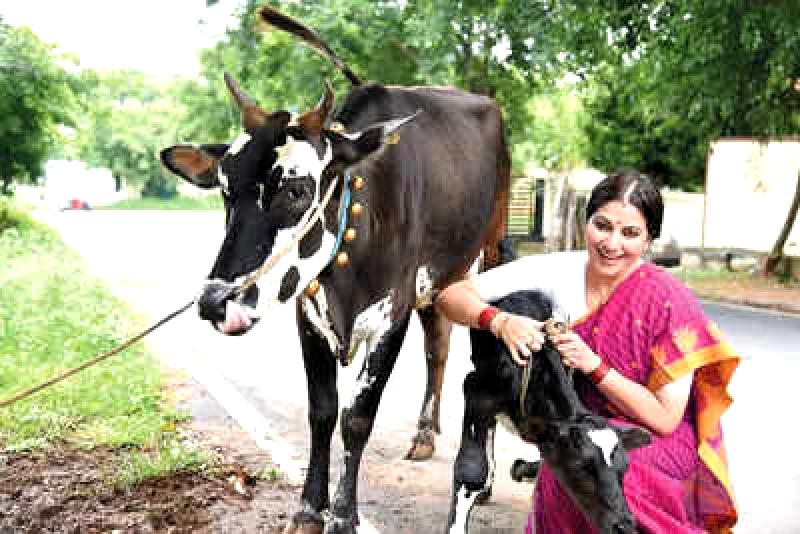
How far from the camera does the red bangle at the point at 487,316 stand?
9.85 feet

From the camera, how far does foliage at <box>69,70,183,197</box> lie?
2199 inches

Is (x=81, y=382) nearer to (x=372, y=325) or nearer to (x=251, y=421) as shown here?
(x=251, y=421)

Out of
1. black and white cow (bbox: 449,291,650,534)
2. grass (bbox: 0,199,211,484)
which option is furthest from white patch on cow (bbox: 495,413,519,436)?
grass (bbox: 0,199,211,484)

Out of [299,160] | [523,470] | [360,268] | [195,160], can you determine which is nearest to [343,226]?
[360,268]

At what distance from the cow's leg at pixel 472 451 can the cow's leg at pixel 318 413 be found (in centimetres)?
92

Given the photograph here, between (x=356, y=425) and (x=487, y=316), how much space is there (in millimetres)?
1080

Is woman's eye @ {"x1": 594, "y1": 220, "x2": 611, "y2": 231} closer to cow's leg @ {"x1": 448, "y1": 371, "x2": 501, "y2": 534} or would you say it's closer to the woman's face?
the woman's face

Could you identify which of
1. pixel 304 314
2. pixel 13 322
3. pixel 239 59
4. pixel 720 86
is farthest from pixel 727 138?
pixel 304 314

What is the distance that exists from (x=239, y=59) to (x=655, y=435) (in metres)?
19.1

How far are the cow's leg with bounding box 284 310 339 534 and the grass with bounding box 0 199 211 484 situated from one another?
1004 mm

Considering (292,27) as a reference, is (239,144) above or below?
below

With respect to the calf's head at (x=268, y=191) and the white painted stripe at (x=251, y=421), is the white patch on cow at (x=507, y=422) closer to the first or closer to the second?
the calf's head at (x=268, y=191)

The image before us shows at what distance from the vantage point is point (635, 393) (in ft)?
9.02

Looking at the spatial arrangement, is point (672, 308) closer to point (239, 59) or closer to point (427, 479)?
point (427, 479)
